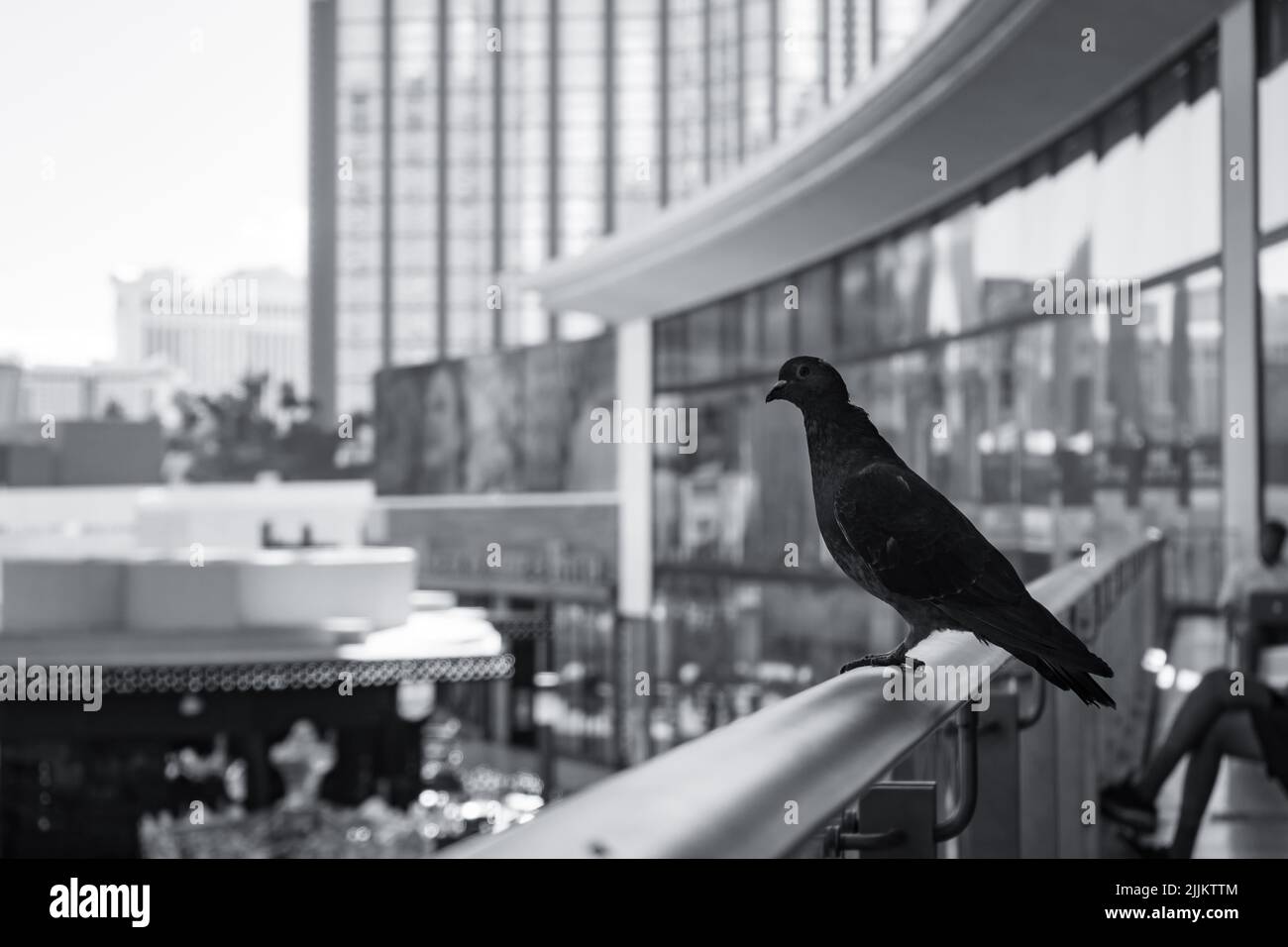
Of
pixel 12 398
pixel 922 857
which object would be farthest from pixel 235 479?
Answer: pixel 922 857

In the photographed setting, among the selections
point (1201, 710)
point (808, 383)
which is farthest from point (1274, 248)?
point (808, 383)

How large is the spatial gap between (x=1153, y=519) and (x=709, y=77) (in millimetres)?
23644

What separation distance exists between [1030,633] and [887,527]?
18 cm

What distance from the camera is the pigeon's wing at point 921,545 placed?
1.03 meters

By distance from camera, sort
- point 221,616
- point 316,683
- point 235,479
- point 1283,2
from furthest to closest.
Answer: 1. point 235,479
2. point 221,616
3. point 316,683
4. point 1283,2

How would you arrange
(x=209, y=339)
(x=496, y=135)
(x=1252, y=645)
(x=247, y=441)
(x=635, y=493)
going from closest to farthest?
1. (x=1252, y=645)
2. (x=635, y=493)
3. (x=247, y=441)
4. (x=209, y=339)
5. (x=496, y=135)

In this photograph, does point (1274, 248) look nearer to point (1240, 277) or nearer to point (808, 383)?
point (1240, 277)

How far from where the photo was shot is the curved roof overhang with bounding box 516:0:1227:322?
607cm

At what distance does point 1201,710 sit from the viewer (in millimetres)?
3406

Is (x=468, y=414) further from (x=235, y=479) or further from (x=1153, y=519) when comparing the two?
(x=1153, y=519)

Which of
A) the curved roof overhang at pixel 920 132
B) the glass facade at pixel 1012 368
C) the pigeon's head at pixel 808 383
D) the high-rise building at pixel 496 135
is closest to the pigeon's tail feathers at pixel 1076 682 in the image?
the pigeon's head at pixel 808 383

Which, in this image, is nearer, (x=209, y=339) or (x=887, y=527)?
(x=887, y=527)

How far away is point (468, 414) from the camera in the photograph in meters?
19.7

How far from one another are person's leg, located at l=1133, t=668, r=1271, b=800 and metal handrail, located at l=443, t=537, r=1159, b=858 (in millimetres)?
2668
